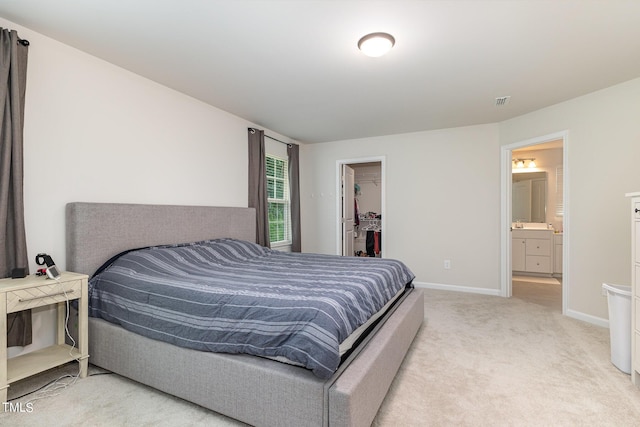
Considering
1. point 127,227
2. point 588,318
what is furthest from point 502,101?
point 127,227

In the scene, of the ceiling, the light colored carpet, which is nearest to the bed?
the light colored carpet

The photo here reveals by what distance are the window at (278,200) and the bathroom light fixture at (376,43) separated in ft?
8.70

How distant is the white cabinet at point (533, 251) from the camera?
5.10 meters

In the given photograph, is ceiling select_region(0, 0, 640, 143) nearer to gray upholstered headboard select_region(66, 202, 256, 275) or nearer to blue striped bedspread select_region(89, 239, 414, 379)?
gray upholstered headboard select_region(66, 202, 256, 275)

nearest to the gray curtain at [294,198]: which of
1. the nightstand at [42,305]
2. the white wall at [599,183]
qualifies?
the nightstand at [42,305]

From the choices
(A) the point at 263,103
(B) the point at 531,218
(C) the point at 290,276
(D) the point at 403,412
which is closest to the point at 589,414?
(D) the point at 403,412

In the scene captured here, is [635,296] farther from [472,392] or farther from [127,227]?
[127,227]

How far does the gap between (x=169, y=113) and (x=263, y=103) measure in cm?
99

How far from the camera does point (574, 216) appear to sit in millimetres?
3234

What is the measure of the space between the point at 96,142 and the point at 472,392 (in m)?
3.29

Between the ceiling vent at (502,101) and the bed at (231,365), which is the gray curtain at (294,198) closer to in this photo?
the bed at (231,365)

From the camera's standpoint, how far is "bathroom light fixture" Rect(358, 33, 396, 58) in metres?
2.03

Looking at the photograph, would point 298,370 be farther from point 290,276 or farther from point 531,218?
point 531,218

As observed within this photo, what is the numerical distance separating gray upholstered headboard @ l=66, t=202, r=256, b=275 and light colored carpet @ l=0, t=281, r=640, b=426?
32.9 inches
